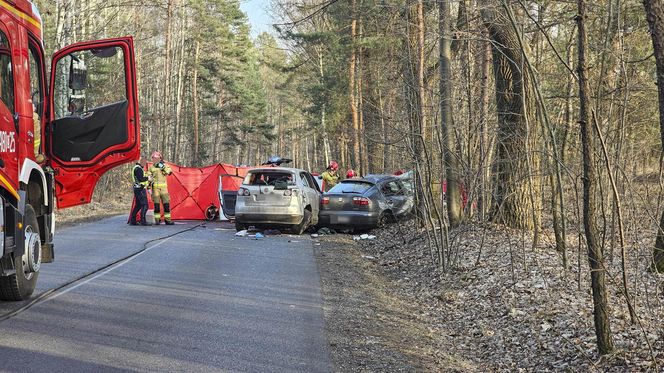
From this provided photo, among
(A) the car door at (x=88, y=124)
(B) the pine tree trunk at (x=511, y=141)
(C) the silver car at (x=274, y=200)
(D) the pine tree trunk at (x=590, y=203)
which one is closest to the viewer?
(D) the pine tree trunk at (x=590, y=203)

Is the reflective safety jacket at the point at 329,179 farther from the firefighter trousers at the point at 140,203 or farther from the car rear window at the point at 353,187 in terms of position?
the firefighter trousers at the point at 140,203

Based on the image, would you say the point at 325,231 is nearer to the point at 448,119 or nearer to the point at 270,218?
the point at 270,218

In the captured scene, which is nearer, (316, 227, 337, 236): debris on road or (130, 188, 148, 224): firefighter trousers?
(316, 227, 337, 236): debris on road

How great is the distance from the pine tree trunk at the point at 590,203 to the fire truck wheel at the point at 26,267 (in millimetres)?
5888

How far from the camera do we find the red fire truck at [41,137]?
22.2 feet

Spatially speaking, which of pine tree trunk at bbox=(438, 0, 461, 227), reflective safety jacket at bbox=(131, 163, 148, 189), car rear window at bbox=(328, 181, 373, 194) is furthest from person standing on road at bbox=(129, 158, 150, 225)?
pine tree trunk at bbox=(438, 0, 461, 227)

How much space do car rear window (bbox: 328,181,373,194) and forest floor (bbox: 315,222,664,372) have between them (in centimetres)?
500

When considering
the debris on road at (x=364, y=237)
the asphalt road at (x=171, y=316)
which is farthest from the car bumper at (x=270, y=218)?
the asphalt road at (x=171, y=316)

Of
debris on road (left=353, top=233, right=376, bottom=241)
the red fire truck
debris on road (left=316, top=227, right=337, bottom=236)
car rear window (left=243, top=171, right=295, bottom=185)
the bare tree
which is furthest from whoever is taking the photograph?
debris on road (left=316, top=227, right=337, bottom=236)

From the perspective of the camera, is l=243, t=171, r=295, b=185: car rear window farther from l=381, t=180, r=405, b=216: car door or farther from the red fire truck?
the red fire truck

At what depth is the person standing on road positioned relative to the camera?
58.8ft

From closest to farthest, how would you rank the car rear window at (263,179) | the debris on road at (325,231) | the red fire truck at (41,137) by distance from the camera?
the red fire truck at (41,137)
the car rear window at (263,179)
the debris on road at (325,231)

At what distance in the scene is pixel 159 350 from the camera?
5.75m

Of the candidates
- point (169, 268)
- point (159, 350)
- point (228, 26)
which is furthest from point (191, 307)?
point (228, 26)
